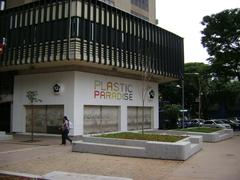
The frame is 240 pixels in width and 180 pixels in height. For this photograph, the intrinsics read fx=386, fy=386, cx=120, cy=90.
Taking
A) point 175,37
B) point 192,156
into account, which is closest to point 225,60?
point 175,37

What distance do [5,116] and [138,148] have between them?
18.5 meters

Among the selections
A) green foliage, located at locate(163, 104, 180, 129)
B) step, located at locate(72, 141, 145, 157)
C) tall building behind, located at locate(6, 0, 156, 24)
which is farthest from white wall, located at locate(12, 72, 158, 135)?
green foliage, located at locate(163, 104, 180, 129)

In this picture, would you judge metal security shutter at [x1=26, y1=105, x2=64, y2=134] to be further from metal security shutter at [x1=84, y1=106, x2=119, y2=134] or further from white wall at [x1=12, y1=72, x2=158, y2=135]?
metal security shutter at [x1=84, y1=106, x2=119, y2=134]

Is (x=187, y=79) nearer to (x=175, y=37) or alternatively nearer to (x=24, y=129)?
(x=175, y=37)

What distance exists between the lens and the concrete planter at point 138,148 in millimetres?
15438

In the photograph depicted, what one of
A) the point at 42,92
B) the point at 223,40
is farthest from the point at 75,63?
the point at 223,40

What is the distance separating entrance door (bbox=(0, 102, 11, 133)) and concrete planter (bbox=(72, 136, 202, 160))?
1437 cm

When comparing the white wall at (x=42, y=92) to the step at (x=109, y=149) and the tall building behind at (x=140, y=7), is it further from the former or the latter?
the tall building behind at (x=140, y=7)

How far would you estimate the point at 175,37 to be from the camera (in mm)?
37625

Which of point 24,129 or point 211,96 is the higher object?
point 211,96

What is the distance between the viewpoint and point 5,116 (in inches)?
1247

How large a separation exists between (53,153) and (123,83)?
15.0 m

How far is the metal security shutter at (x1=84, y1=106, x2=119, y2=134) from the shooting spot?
2794 centimetres

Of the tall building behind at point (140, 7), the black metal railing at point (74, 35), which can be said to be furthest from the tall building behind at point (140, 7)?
the black metal railing at point (74, 35)
